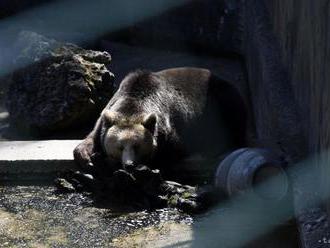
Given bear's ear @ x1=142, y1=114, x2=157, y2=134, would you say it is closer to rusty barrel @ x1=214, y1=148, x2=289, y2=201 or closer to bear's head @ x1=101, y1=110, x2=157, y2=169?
bear's head @ x1=101, y1=110, x2=157, y2=169

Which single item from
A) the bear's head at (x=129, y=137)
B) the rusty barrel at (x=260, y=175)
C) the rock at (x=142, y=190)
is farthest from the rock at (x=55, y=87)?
the rusty barrel at (x=260, y=175)

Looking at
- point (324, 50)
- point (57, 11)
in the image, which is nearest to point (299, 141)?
point (324, 50)

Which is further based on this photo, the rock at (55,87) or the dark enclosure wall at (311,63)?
the rock at (55,87)

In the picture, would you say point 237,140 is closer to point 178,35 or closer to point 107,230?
point 107,230

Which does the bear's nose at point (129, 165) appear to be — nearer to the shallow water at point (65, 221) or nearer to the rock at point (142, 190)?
the rock at point (142, 190)

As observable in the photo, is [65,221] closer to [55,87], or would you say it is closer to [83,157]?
[83,157]

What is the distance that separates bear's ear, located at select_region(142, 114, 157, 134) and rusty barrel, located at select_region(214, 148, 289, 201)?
52.0 inches

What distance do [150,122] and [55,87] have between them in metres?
1.45

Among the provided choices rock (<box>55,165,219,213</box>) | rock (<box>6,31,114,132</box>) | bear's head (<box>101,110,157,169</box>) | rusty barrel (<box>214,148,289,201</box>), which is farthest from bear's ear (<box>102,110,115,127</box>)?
rusty barrel (<box>214,148,289,201</box>)

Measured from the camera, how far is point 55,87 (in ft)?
22.0

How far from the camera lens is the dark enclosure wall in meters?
3.26

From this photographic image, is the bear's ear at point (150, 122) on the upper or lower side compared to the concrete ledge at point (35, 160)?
upper

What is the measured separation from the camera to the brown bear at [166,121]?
5.51 m

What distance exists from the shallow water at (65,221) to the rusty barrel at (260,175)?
0.51 m
